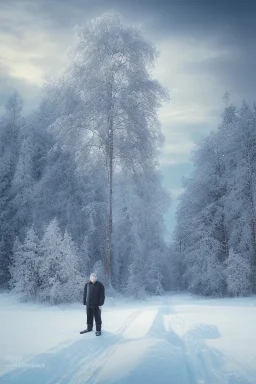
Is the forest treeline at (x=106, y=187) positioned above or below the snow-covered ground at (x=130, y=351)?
above

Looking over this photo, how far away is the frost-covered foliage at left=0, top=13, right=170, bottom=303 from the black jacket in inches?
261

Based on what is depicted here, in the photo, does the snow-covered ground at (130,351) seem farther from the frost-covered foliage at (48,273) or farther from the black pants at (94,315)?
the frost-covered foliage at (48,273)

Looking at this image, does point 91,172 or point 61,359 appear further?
point 91,172

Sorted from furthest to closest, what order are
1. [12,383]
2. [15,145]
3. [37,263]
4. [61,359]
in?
[15,145]
[37,263]
[61,359]
[12,383]

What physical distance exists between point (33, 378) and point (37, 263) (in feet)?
30.6

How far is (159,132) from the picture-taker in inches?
691

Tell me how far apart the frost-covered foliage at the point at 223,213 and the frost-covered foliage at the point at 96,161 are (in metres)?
3.26

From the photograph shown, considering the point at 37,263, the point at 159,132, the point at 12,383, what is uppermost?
the point at 159,132

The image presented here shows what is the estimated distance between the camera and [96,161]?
57.2 ft

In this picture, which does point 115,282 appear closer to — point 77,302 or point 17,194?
point 77,302

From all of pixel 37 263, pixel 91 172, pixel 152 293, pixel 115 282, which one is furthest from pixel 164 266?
pixel 37 263

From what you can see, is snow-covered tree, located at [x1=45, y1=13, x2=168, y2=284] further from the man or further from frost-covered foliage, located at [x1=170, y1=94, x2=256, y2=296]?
the man

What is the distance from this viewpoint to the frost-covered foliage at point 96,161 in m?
16.7

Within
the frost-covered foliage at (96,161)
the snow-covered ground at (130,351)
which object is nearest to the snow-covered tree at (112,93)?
the frost-covered foliage at (96,161)
